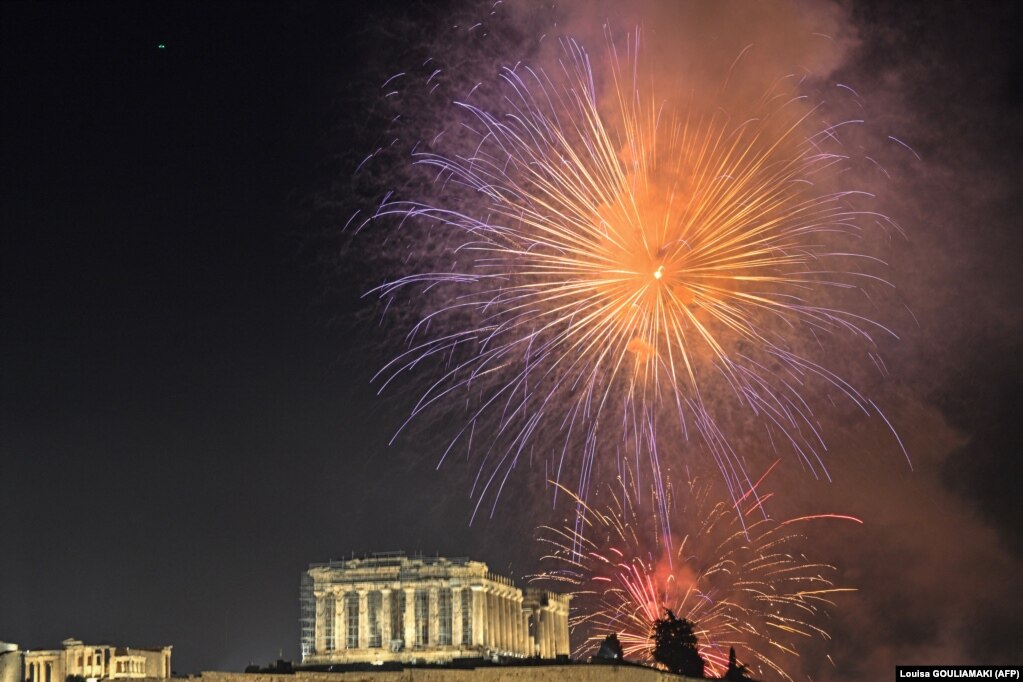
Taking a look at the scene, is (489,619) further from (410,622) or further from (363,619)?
(363,619)

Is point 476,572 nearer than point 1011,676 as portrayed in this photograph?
No

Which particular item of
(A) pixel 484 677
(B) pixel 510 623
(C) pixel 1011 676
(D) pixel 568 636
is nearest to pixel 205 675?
(A) pixel 484 677

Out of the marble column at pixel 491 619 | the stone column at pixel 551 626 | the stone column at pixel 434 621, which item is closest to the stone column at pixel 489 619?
the marble column at pixel 491 619

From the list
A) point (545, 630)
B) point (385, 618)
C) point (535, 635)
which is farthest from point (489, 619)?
point (545, 630)

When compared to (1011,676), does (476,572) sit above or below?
above

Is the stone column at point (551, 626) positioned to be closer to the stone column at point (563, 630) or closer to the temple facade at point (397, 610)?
the stone column at point (563, 630)

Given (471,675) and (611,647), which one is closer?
(471,675)

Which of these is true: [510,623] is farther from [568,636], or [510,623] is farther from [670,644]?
[670,644]

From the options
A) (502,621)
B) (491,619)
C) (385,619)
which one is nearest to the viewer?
(385,619)
